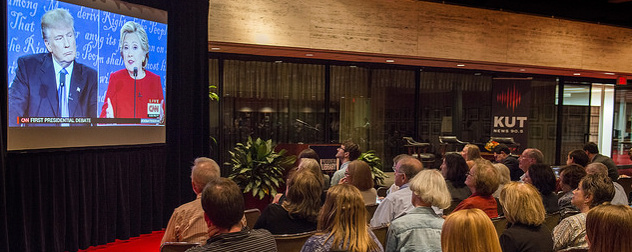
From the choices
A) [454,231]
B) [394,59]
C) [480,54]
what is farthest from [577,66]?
[454,231]

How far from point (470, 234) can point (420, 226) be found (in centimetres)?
85

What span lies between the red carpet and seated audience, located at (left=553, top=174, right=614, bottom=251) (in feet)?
13.7

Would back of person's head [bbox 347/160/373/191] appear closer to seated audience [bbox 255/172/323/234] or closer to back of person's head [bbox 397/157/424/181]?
back of person's head [bbox 397/157/424/181]

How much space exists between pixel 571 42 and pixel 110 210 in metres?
9.20

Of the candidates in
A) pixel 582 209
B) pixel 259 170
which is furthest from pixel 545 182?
pixel 259 170

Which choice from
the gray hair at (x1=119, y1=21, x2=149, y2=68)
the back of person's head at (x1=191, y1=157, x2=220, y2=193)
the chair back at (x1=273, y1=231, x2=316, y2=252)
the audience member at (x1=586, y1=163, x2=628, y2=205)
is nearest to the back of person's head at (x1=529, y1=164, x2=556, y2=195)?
the audience member at (x1=586, y1=163, x2=628, y2=205)

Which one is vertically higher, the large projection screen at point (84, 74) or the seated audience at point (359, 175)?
the large projection screen at point (84, 74)

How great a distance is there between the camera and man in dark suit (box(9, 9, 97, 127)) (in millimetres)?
4637

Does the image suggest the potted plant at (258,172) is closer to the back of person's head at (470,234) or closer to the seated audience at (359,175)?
the seated audience at (359,175)

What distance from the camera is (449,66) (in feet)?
33.9

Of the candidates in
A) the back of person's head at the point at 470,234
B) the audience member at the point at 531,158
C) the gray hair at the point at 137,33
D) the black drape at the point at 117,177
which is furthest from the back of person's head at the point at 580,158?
the gray hair at the point at 137,33

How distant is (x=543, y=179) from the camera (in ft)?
14.1

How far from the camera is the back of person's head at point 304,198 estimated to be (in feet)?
10.1

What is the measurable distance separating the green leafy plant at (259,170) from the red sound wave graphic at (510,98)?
635 centimetres
